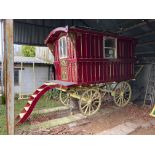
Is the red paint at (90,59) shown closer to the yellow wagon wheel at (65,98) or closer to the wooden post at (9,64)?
the yellow wagon wheel at (65,98)

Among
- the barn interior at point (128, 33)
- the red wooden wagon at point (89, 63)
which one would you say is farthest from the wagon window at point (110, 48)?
the barn interior at point (128, 33)

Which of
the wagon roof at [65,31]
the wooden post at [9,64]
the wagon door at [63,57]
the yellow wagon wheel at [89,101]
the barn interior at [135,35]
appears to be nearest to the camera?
the wooden post at [9,64]

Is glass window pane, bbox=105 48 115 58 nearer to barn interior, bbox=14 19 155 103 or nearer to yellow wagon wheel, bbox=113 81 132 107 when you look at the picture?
yellow wagon wheel, bbox=113 81 132 107

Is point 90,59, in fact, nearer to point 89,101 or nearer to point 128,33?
point 89,101

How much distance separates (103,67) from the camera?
684 cm

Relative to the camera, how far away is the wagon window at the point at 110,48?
7.00 meters

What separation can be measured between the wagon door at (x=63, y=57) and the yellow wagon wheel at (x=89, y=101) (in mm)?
985

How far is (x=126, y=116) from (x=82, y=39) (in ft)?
10.8

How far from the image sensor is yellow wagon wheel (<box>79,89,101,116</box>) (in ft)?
22.0

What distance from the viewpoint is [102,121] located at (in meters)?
6.41

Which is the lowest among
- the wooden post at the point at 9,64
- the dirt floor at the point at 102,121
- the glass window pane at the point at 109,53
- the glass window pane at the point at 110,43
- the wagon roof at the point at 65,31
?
the dirt floor at the point at 102,121

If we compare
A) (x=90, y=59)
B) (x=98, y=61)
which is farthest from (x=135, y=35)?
(x=90, y=59)
